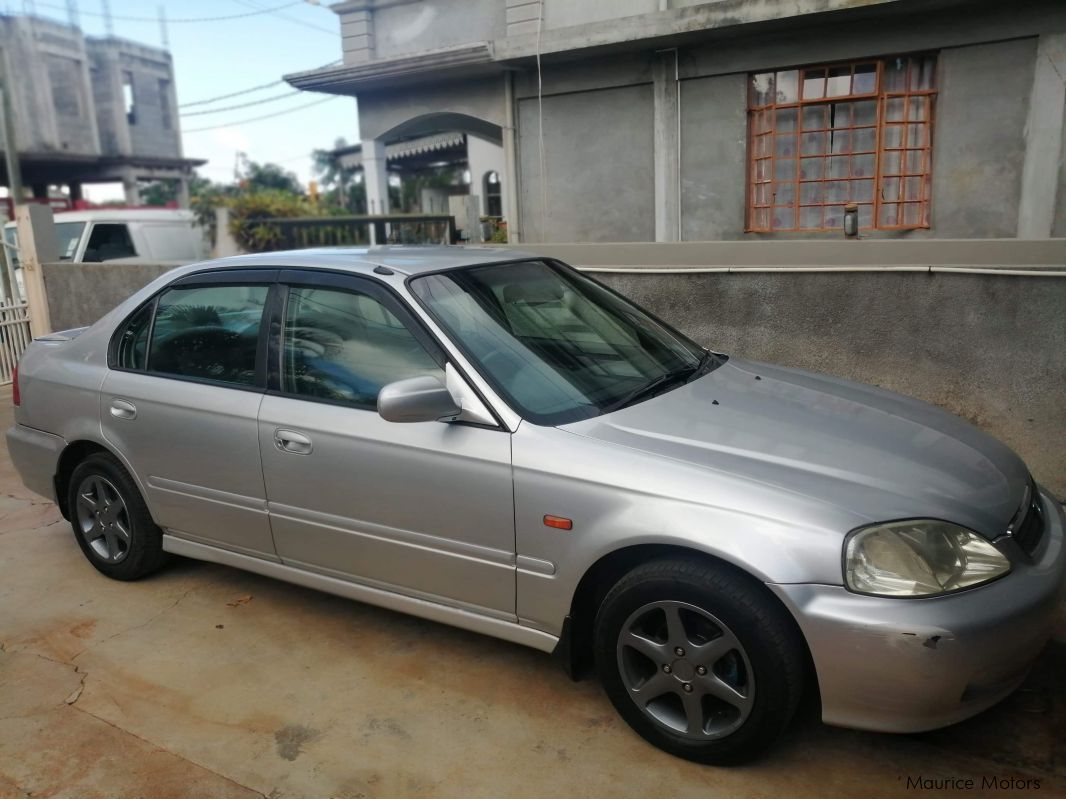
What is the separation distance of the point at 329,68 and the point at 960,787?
10.3m

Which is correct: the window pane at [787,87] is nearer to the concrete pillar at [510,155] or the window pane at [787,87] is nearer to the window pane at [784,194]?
the window pane at [784,194]

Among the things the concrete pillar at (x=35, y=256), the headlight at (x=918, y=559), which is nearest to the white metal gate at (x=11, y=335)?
the concrete pillar at (x=35, y=256)

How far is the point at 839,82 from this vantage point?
8062mm

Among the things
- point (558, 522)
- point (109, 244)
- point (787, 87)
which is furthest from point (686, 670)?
point (109, 244)

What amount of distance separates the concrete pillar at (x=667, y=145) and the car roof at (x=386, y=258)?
5.37 metres

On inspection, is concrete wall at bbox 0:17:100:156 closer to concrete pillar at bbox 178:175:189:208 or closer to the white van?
concrete pillar at bbox 178:175:189:208

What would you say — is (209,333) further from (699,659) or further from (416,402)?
(699,659)

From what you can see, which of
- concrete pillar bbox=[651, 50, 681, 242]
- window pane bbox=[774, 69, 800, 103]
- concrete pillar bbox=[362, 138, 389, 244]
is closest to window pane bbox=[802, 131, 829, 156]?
window pane bbox=[774, 69, 800, 103]

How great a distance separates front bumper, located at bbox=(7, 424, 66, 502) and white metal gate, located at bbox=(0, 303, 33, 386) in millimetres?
5567

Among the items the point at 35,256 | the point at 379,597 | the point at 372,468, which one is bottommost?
the point at 379,597

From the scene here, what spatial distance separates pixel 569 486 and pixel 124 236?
425 inches

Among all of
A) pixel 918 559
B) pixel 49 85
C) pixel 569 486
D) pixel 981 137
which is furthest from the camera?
pixel 49 85

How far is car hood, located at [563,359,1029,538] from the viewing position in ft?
8.38

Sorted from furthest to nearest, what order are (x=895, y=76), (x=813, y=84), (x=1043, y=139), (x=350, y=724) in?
(x=813, y=84) < (x=895, y=76) < (x=1043, y=139) < (x=350, y=724)
